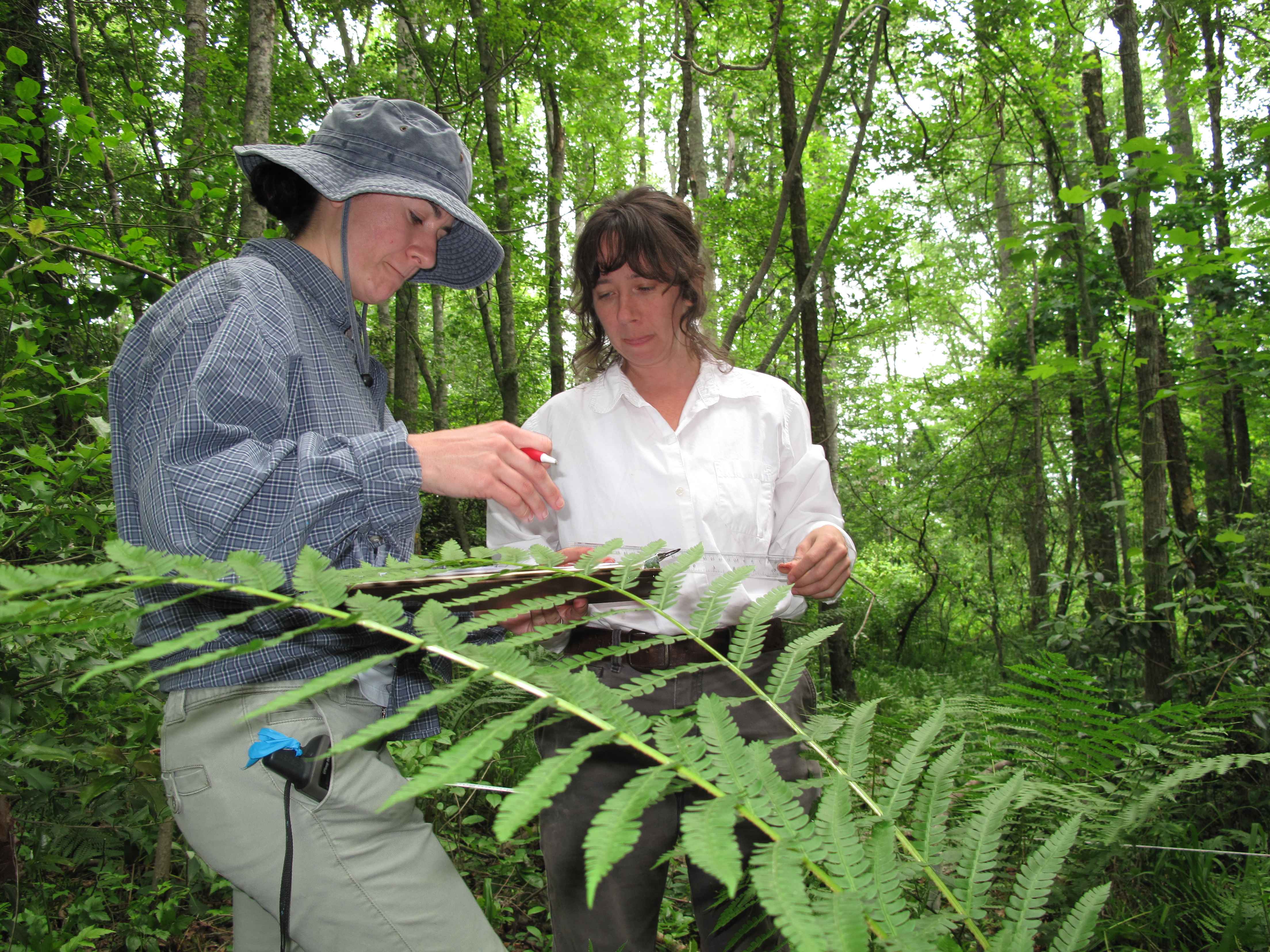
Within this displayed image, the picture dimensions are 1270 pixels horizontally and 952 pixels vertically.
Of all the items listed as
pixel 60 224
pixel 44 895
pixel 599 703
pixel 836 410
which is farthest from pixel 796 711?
pixel 836 410

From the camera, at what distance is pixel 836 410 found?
620 inches

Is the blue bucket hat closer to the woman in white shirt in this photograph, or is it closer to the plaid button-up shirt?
the plaid button-up shirt

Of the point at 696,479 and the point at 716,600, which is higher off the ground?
the point at 696,479

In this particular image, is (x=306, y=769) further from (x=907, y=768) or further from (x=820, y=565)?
(x=820, y=565)

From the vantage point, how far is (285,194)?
1.65m

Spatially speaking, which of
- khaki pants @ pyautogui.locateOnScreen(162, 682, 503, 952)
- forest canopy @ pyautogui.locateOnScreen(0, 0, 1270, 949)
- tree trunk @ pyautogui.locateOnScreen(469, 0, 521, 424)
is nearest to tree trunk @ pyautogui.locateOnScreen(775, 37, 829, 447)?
forest canopy @ pyautogui.locateOnScreen(0, 0, 1270, 949)

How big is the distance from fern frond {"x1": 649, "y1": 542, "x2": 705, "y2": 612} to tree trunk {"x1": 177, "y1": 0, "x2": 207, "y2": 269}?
3848mm

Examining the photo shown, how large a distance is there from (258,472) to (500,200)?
6131 mm

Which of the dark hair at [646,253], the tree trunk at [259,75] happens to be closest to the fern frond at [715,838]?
the dark hair at [646,253]

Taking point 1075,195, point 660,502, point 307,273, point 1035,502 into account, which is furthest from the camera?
point 1035,502

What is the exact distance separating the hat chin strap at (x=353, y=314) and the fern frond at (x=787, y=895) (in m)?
1.31

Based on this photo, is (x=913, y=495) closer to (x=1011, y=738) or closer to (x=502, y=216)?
(x=502, y=216)

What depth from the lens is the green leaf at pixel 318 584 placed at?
0.82 metres

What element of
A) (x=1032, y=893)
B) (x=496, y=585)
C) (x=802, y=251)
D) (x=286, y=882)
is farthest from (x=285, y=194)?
(x=802, y=251)
